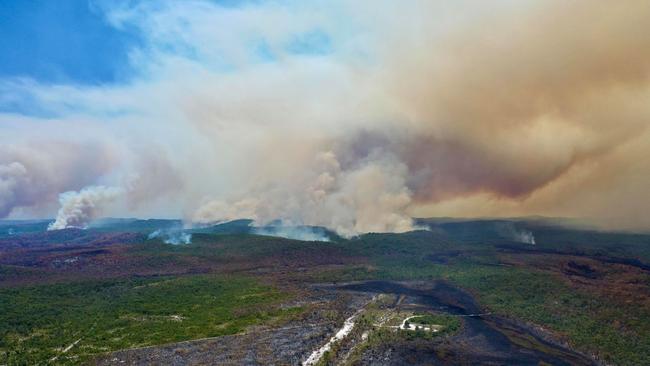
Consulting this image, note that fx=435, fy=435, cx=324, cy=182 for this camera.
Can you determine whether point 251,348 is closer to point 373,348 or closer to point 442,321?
point 373,348

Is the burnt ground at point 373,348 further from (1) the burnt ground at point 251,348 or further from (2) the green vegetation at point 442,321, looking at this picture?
(2) the green vegetation at point 442,321

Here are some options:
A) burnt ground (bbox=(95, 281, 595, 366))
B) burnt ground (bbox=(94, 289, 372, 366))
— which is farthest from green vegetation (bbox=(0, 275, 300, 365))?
burnt ground (bbox=(95, 281, 595, 366))

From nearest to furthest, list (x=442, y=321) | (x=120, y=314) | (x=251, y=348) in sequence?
(x=251, y=348)
(x=442, y=321)
(x=120, y=314)

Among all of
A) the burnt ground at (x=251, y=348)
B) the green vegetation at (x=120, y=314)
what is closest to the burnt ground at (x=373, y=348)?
the burnt ground at (x=251, y=348)

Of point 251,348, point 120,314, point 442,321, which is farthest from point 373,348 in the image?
point 120,314

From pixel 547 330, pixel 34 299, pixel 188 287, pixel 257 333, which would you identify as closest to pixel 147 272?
pixel 188 287

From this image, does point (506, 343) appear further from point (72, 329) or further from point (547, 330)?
point (72, 329)

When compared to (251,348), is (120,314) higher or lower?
higher

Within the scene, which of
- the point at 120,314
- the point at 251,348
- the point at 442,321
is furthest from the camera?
the point at 120,314
